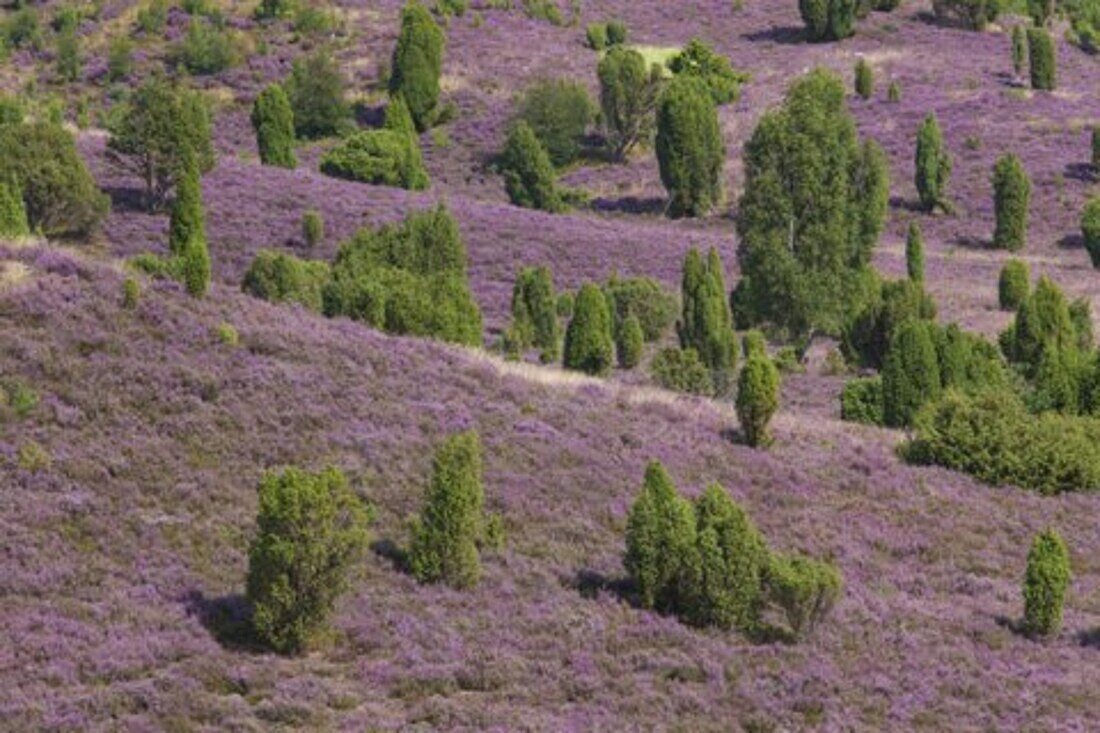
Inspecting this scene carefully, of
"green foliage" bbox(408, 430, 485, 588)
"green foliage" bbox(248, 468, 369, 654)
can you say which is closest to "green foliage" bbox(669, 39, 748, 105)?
"green foliage" bbox(408, 430, 485, 588)

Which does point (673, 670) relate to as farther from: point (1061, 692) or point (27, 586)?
point (27, 586)

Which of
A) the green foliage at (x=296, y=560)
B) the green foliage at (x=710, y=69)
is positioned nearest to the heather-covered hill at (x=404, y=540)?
the green foliage at (x=296, y=560)

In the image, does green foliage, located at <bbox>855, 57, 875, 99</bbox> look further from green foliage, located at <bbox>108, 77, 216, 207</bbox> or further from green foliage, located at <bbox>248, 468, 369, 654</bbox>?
green foliage, located at <bbox>248, 468, 369, 654</bbox>

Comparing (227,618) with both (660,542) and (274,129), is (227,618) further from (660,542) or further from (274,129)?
(274,129)

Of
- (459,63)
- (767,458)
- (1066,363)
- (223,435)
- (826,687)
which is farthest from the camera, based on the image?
(459,63)

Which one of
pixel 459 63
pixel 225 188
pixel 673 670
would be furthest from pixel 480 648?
pixel 459 63

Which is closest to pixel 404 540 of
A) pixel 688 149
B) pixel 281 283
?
pixel 281 283

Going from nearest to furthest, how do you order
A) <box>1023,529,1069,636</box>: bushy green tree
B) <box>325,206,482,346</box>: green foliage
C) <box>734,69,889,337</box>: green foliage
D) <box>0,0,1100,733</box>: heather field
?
<box>0,0,1100,733</box>: heather field, <box>1023,529,1069,636</box>: bushy green tree, <box>325,206,482,346</box>: green foliage, <box>734,69,889,337</box>: green foliage
